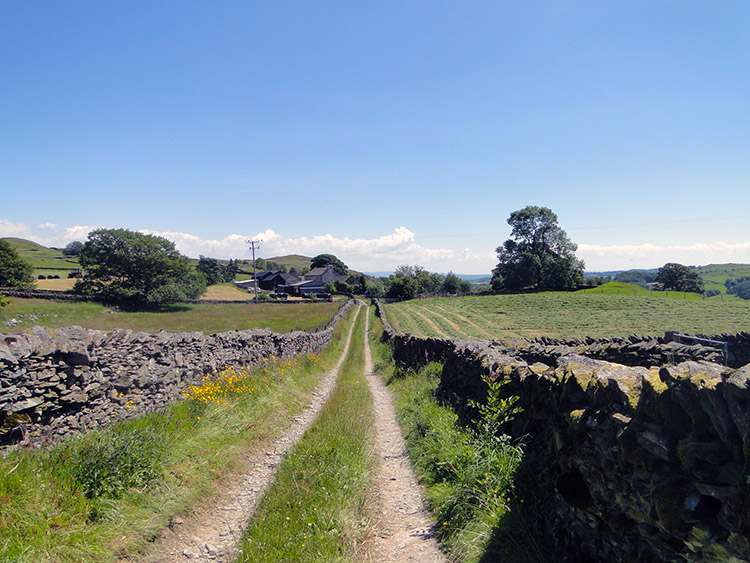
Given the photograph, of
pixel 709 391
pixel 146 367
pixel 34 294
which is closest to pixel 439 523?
pixel 709 391

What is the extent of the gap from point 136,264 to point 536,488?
7616 cm

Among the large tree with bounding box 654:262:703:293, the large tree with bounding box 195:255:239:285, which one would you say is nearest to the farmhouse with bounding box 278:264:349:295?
the large tree with bounding box 195:255:239:285

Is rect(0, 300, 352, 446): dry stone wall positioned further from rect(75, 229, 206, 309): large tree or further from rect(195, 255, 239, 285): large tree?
rect(195, 255, 239, 285): large tree

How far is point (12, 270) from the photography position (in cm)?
5972

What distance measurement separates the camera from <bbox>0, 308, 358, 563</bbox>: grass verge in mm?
4066

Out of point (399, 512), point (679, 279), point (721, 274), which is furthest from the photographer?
point (721, 274)

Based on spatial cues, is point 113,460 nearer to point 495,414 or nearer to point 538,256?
point 495,414

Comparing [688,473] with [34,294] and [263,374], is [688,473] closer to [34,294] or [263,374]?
[263,374]

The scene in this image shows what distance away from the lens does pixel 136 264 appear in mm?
65875

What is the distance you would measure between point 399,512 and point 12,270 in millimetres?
80572

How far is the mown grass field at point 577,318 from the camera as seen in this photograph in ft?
111

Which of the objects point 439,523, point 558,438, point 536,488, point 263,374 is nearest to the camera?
point 558,438

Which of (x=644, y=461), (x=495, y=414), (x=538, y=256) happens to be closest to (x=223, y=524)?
(x=495, y=414)

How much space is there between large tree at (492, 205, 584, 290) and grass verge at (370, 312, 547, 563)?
290ft
